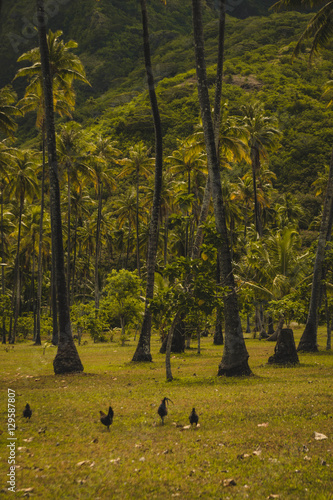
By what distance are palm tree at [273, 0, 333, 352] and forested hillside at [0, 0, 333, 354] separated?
105 cm

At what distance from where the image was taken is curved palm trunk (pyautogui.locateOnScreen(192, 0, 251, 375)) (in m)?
14.1

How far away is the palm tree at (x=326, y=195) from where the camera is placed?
18.5 metres

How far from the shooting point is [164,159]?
3559cm

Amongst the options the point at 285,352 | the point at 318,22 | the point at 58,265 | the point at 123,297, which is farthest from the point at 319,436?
the point at 123,297

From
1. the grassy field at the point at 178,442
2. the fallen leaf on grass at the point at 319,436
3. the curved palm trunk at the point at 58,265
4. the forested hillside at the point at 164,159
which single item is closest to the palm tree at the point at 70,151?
the forested hillside at the point at 164,159

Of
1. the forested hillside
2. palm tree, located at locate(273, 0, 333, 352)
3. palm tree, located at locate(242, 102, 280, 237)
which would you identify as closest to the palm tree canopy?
palm tree, located at locate(273, 0, 333, 352)

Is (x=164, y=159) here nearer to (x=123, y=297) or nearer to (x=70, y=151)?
(x=70, y=151)

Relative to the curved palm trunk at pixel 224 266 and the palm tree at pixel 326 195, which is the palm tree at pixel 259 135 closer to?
the palm tree at pixel 326 195

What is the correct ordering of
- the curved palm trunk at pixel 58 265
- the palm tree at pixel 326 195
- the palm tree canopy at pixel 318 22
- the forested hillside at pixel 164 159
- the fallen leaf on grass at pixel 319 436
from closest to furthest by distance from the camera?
the fallen leaf on grass at pixel 319 436
the curved palm trunk at pixel 58 265
the palm tree canopy at pixel 318 22
the palm tree at pixel 326 195
the forested hillside at pixel 164 159

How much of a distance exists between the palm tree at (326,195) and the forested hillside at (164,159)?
105 cm

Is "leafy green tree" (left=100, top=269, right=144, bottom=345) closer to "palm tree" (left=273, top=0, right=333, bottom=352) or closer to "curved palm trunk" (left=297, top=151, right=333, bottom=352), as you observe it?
"curved palm trunk" (left=297, top=151, right=333, bottom=352)

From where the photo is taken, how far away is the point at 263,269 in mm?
24000

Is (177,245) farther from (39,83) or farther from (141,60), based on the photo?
(141,60)

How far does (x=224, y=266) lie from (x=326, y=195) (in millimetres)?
9930
